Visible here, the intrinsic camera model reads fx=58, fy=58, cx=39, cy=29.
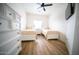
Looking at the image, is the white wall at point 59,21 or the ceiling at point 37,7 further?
the white wall at point 59,21

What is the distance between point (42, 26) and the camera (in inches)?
47.7

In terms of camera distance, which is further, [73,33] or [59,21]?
[59,21]

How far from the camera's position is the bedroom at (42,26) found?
99 cm

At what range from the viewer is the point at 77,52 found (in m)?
0.99

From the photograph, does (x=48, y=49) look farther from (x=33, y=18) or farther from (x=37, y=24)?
→ (x=33, y=18)

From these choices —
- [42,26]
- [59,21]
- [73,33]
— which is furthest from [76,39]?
[42,26]

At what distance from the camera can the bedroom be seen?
993 mm

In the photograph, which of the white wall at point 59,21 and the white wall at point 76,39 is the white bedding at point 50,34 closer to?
the white wall at point 59,21

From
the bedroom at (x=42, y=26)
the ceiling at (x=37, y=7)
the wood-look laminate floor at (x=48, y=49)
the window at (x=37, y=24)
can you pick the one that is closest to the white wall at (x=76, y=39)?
the bedroom at (x=42, y=26)

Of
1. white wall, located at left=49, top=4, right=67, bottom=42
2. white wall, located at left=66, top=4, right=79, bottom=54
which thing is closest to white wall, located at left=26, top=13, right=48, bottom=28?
white wall, located at left=49, top=4, right=67, bottom=42

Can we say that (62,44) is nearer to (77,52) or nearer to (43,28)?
(77,52)

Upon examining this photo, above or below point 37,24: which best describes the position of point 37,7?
above

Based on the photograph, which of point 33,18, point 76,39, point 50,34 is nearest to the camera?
point 76,39

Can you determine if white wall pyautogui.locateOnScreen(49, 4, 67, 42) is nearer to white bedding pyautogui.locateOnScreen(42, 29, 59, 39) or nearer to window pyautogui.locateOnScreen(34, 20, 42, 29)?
white bedding pyautogui.locateOnScreen(42, 29, 59, 39)
